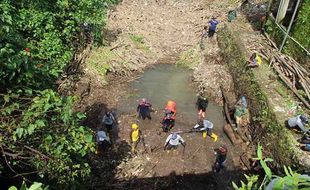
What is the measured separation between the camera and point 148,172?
37.6 feet

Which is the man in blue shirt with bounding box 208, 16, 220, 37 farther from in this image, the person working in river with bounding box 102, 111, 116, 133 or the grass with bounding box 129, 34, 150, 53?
the person working in river with bounding box 102, 111, 116, 133

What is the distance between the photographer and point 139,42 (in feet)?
58.0

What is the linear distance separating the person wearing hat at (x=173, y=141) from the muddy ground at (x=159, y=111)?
0.88ft

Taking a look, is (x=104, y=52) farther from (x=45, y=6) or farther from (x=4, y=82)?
(x=4, y=82)

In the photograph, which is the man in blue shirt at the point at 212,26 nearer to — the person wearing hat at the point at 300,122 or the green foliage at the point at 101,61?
the green foliage at the point at 101,61

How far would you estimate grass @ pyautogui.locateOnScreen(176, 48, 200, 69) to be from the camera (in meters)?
17.2

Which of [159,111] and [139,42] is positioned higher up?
[139,42]

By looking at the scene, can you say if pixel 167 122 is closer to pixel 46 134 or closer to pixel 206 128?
pixel 206 128

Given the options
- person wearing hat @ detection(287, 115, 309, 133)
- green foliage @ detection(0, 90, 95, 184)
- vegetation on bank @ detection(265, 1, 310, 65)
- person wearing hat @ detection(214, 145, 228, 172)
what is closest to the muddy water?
person wearing hat @ detection(214, 145, 228, 172)

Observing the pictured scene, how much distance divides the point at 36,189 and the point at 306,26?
14.0m

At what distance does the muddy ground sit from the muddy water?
31cm

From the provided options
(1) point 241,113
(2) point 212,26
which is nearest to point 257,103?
(1) point 241,113

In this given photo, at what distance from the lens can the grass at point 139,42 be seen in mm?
17391

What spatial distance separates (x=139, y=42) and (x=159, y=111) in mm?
5080
